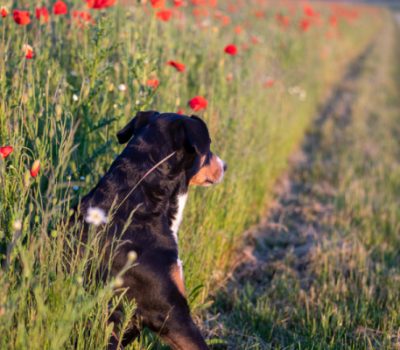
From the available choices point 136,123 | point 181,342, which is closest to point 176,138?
point 136,123

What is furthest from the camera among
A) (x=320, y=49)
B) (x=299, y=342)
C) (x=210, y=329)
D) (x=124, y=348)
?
(x=320, y=49)

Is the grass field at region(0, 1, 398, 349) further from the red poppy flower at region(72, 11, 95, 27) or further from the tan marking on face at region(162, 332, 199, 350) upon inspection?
the tan marking on face at region(162, 332, 199, 350)

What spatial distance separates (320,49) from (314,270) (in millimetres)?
8813

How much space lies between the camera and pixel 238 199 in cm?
491

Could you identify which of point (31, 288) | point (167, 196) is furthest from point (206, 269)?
point (31, 288)

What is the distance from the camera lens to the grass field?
2578 mm

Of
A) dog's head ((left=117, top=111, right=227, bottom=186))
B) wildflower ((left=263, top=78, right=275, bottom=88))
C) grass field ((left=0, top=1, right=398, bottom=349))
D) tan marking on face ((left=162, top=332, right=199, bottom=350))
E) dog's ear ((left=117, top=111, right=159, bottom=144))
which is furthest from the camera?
wildflower ((left=263, top=78, right=275, bottom=88))

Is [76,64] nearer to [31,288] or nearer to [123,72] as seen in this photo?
→ [123,72]

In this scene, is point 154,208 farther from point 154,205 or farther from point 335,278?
point 335,278

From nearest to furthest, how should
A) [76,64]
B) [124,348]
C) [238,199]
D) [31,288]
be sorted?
[31,288], [124,348], [76,64], [238,199]

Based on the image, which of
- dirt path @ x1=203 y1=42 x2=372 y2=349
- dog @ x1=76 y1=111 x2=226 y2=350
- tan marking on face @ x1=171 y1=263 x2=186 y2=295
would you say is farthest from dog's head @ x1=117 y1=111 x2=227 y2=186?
dirt path @ x1=203 y1=42 x2=372 y2=349

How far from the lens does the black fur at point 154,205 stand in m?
2.81

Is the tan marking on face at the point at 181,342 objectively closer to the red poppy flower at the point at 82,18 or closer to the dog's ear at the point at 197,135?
the dog's ear at the point at 197,135

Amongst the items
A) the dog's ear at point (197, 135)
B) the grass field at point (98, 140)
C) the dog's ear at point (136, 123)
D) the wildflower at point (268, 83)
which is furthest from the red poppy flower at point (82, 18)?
the wildflower at point (268, 83)
